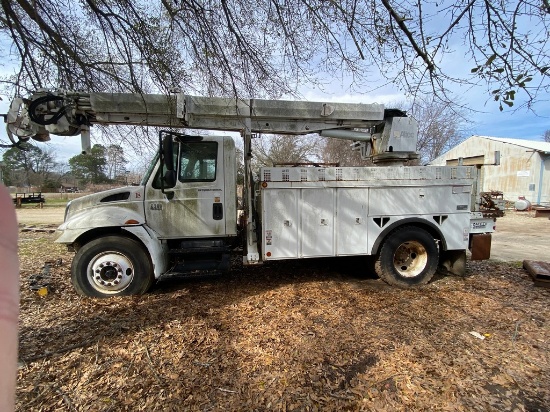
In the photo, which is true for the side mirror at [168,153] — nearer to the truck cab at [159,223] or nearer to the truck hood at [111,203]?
the truck cab at [159,223]

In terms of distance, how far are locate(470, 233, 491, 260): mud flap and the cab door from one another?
440cm

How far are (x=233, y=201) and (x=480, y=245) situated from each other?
172 inches

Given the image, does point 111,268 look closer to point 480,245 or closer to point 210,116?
point 210,116

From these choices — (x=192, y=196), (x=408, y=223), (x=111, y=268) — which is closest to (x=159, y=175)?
(x=192, y=196)

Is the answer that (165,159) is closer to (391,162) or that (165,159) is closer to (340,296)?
(340,296)

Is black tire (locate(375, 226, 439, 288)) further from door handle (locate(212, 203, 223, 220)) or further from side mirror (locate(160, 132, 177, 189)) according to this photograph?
side mirror (locate(160, 132, 177, 189))

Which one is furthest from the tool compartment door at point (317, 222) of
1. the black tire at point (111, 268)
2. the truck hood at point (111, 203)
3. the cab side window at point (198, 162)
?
the truck hood at point (111, 203)

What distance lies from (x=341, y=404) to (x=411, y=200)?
3.51 metres

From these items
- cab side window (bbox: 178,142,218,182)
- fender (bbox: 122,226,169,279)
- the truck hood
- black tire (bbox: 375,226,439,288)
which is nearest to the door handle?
cab side window (bbox: 178,142,218,182)

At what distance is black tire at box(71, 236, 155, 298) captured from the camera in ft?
14.3

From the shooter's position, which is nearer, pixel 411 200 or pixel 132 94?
pixel 132 94

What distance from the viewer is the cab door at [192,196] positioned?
15.4 feet

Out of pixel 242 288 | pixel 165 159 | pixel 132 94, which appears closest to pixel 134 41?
pixel 132 94

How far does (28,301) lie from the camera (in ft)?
14.2
